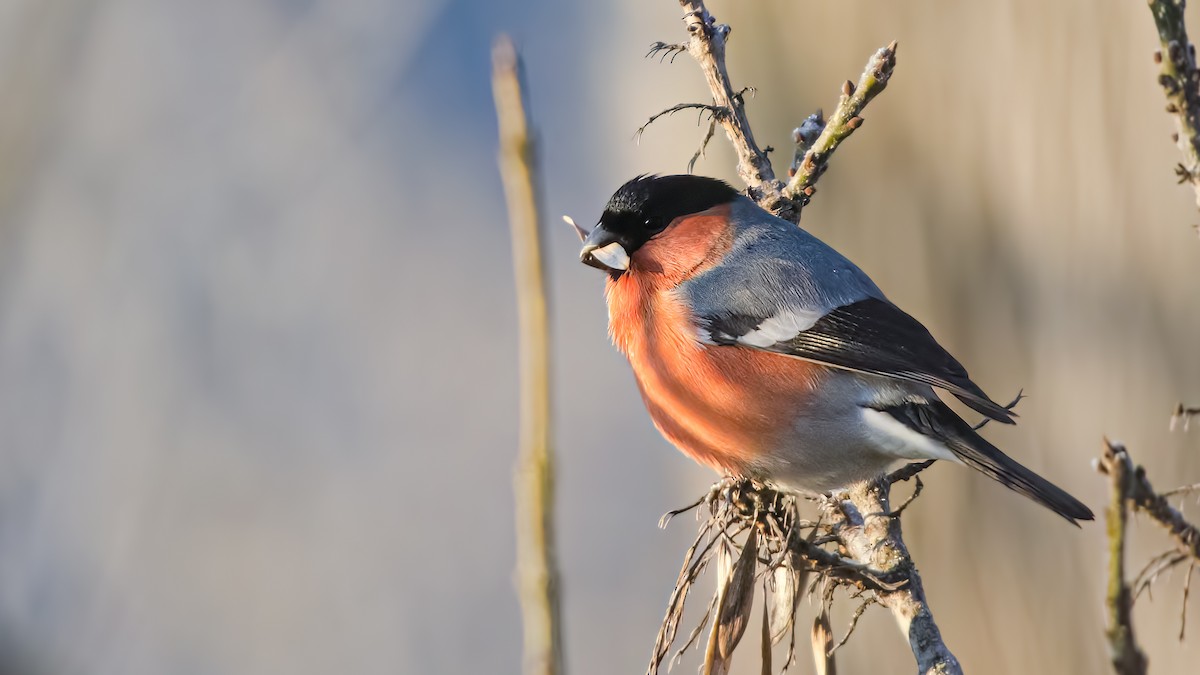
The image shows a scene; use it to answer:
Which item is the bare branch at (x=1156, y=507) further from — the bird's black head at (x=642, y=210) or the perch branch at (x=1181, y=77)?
the bird's black head at (x=642, y=210)

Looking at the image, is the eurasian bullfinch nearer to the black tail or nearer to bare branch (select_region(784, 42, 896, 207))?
the black tail

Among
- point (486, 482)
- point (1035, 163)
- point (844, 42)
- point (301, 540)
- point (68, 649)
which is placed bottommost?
point (68, 649)

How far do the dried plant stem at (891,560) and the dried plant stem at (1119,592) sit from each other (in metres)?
0.62

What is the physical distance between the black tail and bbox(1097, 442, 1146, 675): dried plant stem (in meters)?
0.75

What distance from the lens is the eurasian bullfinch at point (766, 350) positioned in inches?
63.8

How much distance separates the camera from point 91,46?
9.80ft

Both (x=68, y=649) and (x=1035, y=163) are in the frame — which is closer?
(x=1035, y=163)

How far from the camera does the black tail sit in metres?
1.38

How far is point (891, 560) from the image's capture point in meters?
1.42

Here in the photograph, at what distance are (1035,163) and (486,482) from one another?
1857mm

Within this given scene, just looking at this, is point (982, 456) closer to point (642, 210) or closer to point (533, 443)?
point (642, 210)

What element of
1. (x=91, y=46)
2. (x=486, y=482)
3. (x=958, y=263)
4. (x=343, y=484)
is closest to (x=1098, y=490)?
(x=958, y=263)

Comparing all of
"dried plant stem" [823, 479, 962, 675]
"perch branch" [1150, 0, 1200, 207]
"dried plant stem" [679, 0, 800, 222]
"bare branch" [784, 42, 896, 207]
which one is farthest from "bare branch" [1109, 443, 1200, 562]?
"dried plant stem" [679, 0, 800, 222]

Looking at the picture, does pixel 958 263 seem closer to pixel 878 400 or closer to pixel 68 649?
pixel 878 400
